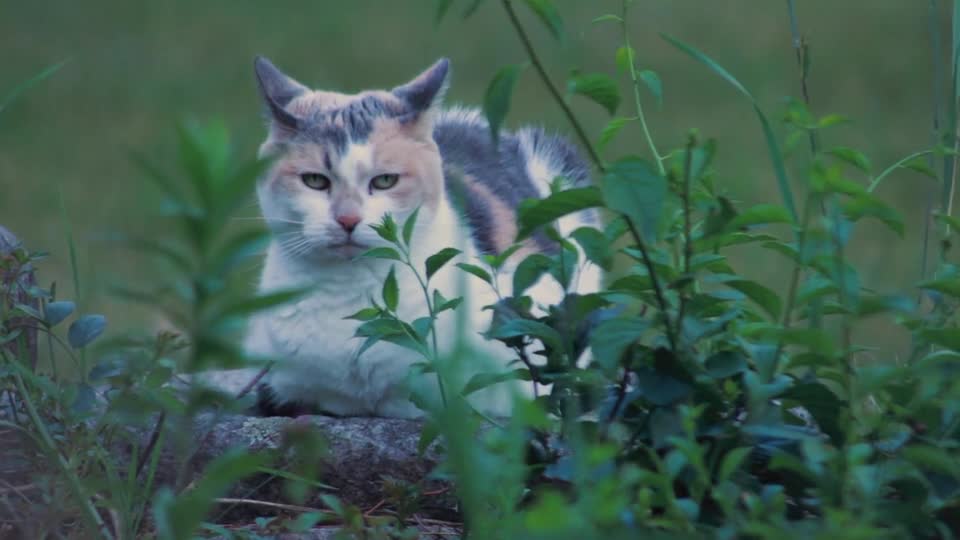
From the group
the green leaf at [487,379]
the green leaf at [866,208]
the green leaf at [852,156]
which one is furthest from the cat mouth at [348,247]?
the green leaf at [866,208]

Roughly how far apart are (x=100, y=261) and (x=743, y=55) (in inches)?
109

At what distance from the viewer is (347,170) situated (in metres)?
1.93

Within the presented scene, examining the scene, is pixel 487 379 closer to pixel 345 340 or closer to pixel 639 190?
pixel 639 190

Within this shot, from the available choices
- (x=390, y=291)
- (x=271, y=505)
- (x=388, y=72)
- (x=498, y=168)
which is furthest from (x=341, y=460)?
(x=388, y=72)

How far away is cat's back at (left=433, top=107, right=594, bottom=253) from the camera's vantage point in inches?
86.4

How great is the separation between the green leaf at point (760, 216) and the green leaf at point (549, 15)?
0.62ft

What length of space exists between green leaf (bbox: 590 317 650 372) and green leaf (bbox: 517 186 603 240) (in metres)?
0.10

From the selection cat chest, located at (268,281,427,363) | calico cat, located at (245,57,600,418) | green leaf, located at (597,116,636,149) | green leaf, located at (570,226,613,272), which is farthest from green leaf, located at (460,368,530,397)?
cat chest, located at (268,281,427,363)

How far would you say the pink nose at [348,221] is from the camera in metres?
1.88

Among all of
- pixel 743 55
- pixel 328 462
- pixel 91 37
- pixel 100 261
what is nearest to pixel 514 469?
pixel 328 462

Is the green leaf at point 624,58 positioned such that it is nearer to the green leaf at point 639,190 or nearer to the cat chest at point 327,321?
the green leaf at point 639,190

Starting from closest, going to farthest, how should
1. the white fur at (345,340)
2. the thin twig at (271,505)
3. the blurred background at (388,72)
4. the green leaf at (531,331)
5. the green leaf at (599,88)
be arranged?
the green leaf at (599,88)
the green leaf at (531,331)
the thin twig at (271,505)
the white fur at (345,340)
the blurred background at (388,72)

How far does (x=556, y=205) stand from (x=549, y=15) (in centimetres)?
14

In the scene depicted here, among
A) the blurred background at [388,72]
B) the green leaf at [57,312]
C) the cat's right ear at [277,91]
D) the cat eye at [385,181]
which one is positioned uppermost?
the blurred background at [388,72]
